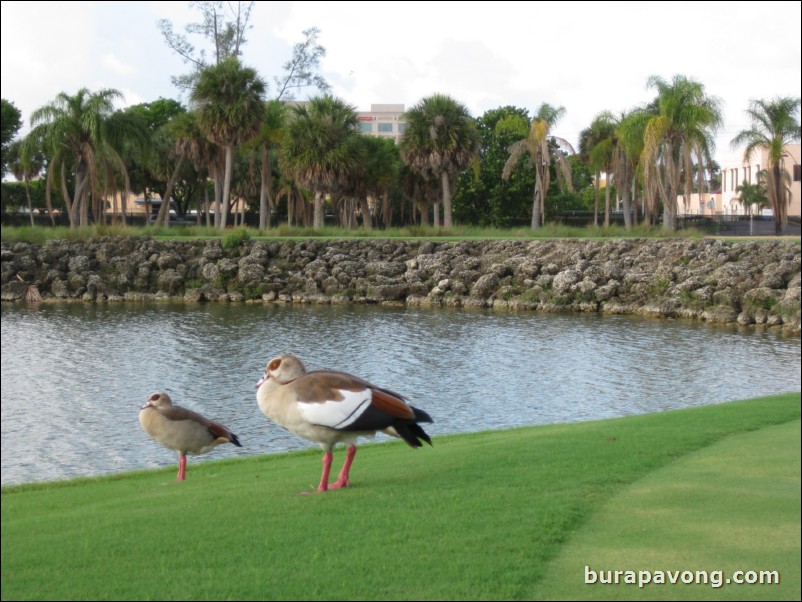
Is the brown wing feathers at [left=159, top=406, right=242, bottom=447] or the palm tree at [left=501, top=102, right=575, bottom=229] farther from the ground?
the palm tree at [left=501, top=102, right=575, bottom=229]

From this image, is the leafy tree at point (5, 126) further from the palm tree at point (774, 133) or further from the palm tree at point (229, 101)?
the palm tree at point (774, 133)

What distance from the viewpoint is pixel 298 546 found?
5.02m

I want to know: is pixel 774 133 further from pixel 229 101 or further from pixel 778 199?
Result: pixel 229 101

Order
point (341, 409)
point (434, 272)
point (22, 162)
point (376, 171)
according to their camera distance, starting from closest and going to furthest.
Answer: point (341, 409), point (22, 162), point (434, 272), point (376, 171)

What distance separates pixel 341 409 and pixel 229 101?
1588 inches

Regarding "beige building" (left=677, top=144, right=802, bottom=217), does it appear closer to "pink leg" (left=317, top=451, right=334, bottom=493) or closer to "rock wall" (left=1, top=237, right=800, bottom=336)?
"rock wall" (left=1, top=237, right=800, bottom=336)

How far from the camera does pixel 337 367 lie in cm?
1825

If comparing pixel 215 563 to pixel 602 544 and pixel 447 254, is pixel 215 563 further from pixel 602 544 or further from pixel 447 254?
pixel 447 254

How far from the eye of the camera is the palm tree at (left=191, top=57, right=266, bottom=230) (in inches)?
1711

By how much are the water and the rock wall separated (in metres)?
2.60

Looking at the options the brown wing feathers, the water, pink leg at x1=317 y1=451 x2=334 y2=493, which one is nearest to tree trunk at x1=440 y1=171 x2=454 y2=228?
the water

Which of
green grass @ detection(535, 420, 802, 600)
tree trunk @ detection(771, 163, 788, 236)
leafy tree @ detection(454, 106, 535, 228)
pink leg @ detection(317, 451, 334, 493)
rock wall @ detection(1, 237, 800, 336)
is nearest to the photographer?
green grass @ detection(535, 420, 802, 600)

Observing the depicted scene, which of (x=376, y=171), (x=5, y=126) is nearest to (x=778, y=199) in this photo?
(x=376, y=171)

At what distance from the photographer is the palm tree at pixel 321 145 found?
44875 millimetres
